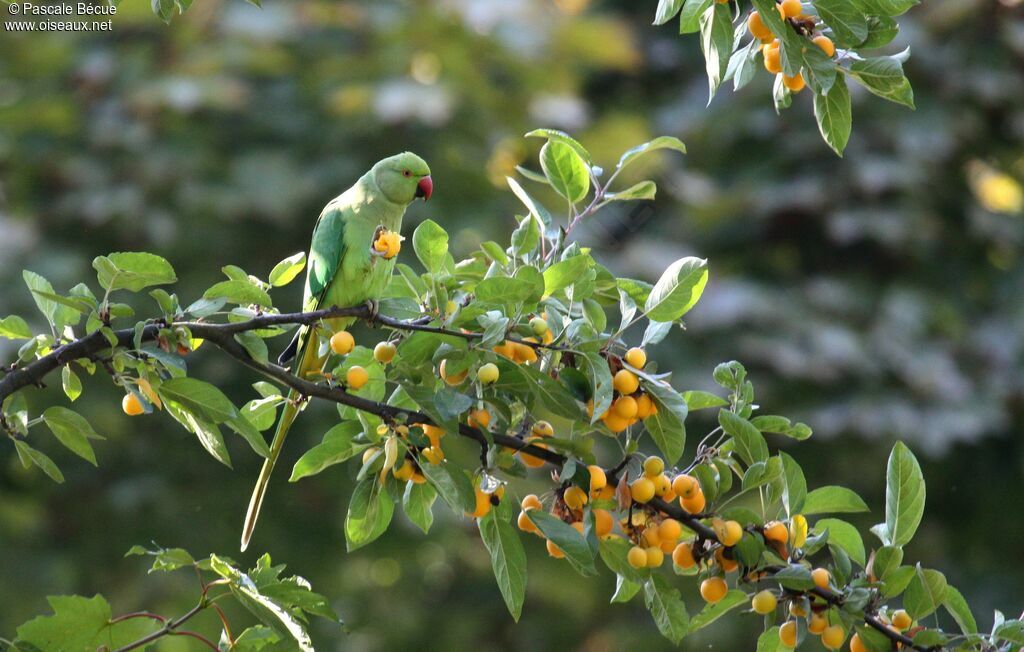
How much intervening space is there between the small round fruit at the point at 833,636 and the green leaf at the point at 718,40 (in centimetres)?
78

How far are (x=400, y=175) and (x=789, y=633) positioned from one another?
4.99ft

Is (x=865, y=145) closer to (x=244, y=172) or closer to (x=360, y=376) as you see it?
(x=244, y=172)

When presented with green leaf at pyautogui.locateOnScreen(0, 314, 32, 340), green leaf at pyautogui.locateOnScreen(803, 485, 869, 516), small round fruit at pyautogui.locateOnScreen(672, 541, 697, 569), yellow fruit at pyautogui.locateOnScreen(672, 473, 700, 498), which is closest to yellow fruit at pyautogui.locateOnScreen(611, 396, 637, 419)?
yellow fruit at pyautogui.locateOnScreen(672, 473, 700, 498)

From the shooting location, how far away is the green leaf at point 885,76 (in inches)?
65.9

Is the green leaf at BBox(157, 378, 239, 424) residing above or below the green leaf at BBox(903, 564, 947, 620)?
above

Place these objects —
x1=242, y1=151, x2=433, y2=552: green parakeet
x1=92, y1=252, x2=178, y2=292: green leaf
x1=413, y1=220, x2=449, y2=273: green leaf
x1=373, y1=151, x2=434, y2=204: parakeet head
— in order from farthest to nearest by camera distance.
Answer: x1=373, y1=151, x2=434, y2=204: parakeet head → x1=242, y1=151, x2=433, y2=552: green parakeet → x1=413, y1=220, x2=449, y2=273: green leaf → x1=92, y1=252, x2=178, y2=292: green leaf

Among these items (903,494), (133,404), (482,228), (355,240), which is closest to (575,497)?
(903,494)

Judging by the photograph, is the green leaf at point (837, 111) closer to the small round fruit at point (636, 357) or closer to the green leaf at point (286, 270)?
the small round fruit at point (636, 357)

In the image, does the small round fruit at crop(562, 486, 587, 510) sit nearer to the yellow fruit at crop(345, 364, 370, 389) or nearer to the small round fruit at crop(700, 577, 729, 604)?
the small round fruit at crop(700, 577, 729, 604)

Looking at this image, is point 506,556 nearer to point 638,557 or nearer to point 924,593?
point 638,557

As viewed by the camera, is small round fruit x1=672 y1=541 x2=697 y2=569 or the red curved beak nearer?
small round fruit x1=672 y1=541 x2=697 y2=569

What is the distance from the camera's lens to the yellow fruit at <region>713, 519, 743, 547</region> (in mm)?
1565

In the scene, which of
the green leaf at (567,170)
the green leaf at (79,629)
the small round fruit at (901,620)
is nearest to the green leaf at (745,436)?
the small round fruit at (901,620)

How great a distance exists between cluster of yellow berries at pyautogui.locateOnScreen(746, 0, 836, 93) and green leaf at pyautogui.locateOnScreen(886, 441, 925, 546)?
0.59 meters
